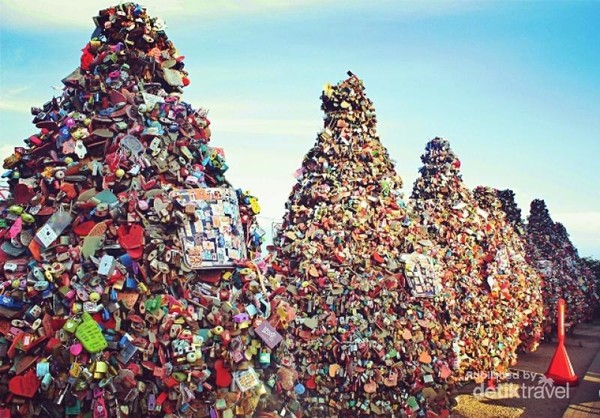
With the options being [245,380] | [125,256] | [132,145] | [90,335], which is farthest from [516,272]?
[90,335]

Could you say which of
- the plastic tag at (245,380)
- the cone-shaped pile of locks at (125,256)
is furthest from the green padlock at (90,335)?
the plastic tag at (245,380)

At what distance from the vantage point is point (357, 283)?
626cm

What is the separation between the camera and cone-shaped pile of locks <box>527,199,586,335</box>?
1527 cm

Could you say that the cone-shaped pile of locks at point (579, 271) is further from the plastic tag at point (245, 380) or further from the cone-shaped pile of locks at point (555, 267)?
the plastic tag at point (245, 380)

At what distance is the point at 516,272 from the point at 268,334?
381 inches

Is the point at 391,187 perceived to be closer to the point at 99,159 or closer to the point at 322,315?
the point at 322,315

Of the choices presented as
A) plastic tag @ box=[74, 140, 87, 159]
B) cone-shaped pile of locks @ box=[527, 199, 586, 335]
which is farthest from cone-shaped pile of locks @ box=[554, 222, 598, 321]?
plastic tag @ box=[74, 140, 87, 159]

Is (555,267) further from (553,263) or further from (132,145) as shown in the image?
(132,145)

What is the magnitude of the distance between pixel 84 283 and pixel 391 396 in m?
3.90

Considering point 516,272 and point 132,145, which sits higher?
point 132,145

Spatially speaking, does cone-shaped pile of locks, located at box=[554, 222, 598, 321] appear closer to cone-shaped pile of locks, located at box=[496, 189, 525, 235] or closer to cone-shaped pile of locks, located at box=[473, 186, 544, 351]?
cone-shaped pile of locks, located at box=[496, 189, 525, 235]

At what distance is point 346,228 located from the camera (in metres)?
6.63

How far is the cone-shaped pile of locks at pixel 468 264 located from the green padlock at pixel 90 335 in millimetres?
6427

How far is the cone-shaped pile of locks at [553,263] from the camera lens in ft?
50.1
